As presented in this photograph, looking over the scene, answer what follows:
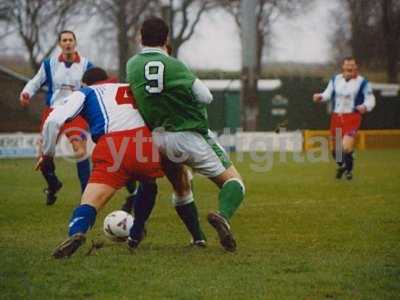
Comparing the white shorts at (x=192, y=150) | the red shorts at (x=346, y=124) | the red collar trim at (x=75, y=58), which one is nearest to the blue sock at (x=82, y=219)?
the white shorts at (x=192, y=150)

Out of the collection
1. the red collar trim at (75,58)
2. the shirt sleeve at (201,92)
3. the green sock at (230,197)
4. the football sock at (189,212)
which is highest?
the red collar trim at (75,58)

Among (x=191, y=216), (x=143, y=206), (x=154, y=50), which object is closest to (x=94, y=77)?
(x=154, y=50)

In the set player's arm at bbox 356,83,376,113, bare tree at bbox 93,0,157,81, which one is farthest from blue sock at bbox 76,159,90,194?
bare tree at bbox 93,0,157,81

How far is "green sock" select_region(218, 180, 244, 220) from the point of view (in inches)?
304

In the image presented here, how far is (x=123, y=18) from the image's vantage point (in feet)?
134

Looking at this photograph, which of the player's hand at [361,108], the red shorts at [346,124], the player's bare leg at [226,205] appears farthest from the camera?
the red shorts at [346,124]

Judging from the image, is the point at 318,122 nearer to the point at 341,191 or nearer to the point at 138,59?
the point at 341,191

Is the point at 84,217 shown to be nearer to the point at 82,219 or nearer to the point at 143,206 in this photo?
the point at 82,219

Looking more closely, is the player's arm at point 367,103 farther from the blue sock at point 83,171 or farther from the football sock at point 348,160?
the blue sock at point 83,171

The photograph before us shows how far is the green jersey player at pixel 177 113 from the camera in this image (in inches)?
299

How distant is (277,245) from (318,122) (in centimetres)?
2950

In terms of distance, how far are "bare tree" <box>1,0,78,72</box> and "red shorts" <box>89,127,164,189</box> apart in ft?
108

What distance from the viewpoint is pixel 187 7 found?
4512cm

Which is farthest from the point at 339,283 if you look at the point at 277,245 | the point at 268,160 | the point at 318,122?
the point at 318,122
